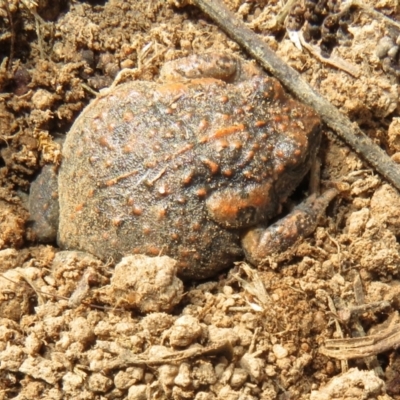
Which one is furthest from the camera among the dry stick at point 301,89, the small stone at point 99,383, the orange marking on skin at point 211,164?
the dry stick at point 301,89

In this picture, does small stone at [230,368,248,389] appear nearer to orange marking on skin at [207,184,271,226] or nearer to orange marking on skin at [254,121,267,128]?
orange marking on skin at [207,184,271,226]

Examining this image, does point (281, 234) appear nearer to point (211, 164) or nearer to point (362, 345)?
point (211, 164)

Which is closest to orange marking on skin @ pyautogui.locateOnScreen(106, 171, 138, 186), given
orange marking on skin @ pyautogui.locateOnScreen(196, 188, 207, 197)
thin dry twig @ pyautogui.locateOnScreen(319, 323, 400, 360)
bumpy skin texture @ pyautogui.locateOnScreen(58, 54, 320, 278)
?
bumpy skin texture @ pyautogui.locateOnScreen(58, 54, 320, 278)

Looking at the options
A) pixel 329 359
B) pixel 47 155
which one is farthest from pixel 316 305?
pixel 47 155

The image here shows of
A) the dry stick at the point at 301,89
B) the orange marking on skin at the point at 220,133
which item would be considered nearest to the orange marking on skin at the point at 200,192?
the orange marking on skin at the point at 220,133

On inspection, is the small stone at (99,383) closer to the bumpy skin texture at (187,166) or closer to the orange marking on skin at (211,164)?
the bumpy skin texture at (187,166)
